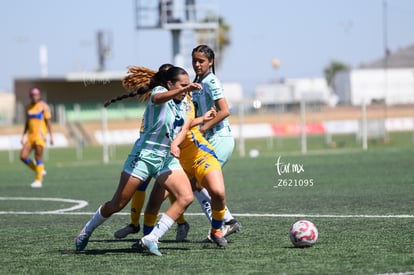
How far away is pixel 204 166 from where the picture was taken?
9586 mm

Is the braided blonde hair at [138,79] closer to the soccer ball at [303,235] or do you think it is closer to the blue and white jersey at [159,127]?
the blue and white jersey at [159,127]


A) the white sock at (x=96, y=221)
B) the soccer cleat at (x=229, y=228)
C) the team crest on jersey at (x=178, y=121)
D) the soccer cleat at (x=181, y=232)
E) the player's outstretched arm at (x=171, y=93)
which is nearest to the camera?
the player's outstretched arm at (x=171, y=93)

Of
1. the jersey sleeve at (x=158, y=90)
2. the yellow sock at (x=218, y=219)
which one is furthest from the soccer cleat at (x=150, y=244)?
the jersey sleeve at (x=158, y=90)

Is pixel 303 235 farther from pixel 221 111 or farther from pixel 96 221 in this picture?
pixel 96 221

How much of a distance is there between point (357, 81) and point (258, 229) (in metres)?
55.5

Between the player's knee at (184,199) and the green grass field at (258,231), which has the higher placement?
the player's knee at (184,199)

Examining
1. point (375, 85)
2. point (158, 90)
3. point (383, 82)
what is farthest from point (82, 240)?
point (375, 85)

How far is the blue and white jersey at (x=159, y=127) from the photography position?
9.16 meters

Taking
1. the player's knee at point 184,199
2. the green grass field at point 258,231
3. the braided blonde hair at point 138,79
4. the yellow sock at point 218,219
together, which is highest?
the braided blonde hair at point 138,79

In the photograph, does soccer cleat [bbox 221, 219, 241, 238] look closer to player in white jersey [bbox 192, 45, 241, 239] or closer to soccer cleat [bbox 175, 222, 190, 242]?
player in white jersey [bbox 192, 45, 241, 239]

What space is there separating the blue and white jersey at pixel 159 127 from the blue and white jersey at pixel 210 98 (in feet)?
3.12

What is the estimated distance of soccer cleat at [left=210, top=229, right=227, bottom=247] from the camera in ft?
31.4

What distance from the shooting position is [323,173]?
67.9 ft

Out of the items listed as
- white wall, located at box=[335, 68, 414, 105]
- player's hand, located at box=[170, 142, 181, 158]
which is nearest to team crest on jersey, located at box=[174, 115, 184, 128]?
player's hand, located at box=[170, 142, 181, 158]
